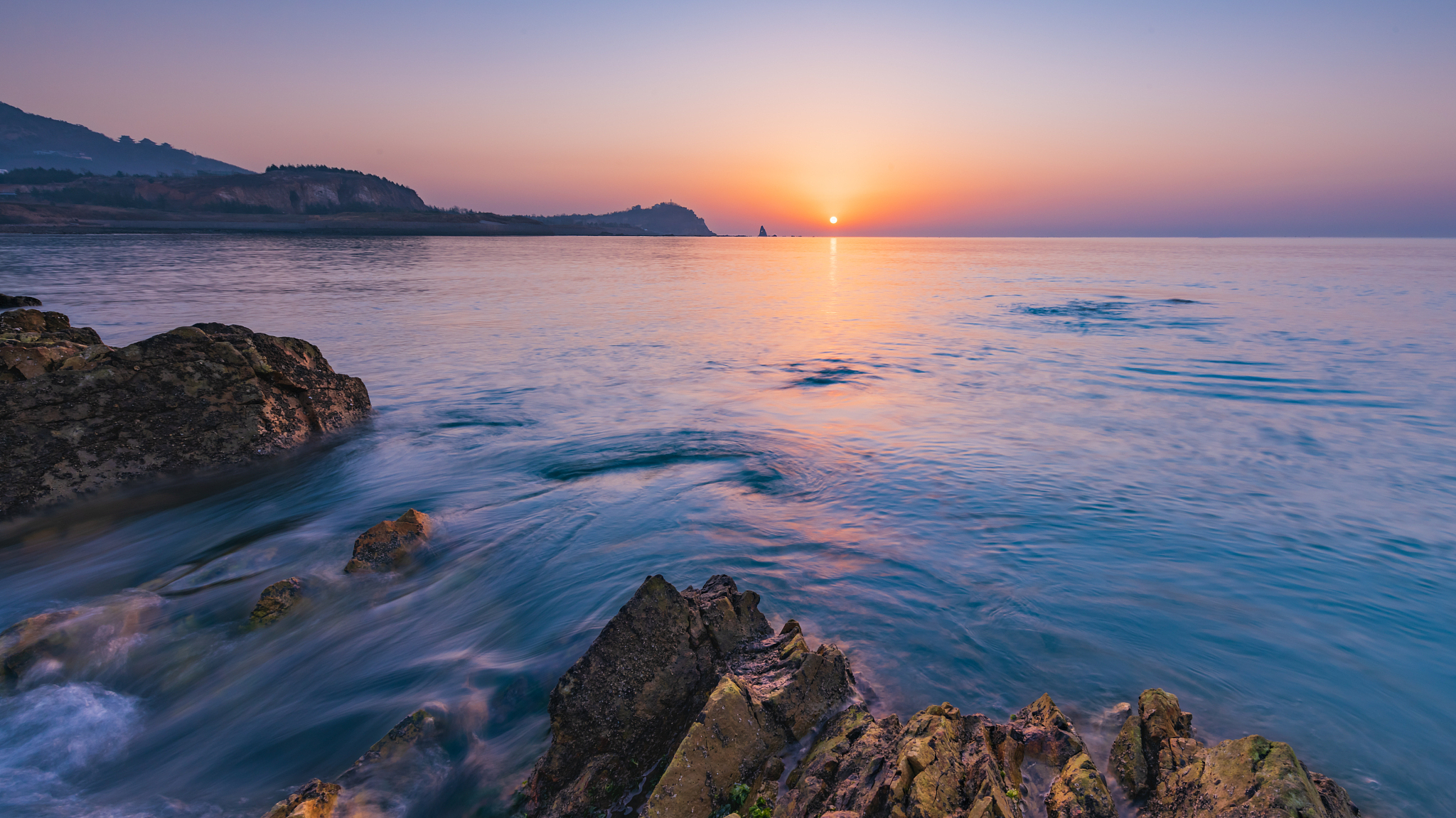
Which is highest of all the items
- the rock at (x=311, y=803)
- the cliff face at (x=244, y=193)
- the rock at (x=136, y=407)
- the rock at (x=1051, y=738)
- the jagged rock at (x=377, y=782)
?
the cliff face at (x=244, y=193)

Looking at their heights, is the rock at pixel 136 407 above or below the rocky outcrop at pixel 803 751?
above

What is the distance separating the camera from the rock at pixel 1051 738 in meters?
3.38

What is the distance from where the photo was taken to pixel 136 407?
7.59 metres

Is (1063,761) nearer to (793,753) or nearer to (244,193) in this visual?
(793,753)

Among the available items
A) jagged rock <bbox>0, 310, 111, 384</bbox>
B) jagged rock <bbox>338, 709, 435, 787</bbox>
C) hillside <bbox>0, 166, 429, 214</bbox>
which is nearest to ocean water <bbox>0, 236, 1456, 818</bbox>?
jagged rock <bbox>338, 709, 435, 787</bbox>

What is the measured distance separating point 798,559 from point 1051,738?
3357mm

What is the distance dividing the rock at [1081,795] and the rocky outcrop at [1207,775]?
0.25m

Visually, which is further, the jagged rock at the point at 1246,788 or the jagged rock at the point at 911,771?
the jagged rock at the point at 911,771

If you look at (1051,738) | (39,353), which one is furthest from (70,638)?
(1051,738)

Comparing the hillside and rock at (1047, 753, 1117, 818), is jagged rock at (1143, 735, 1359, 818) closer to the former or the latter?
rock at (1047, 753, 1117, 818)

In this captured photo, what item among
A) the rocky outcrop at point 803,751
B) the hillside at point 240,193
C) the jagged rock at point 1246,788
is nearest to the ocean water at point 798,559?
the rocky outcrop at point 803,751

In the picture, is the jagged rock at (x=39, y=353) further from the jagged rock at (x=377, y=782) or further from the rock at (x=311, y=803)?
the rock at (x=311, y=803)

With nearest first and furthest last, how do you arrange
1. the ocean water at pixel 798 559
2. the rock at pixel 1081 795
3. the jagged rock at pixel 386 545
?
1. the rock at pixel 1081 795
2. the ocean water at pixel 798 559
3. the jagged rock at pixel 386 545

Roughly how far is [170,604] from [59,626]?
76cm
